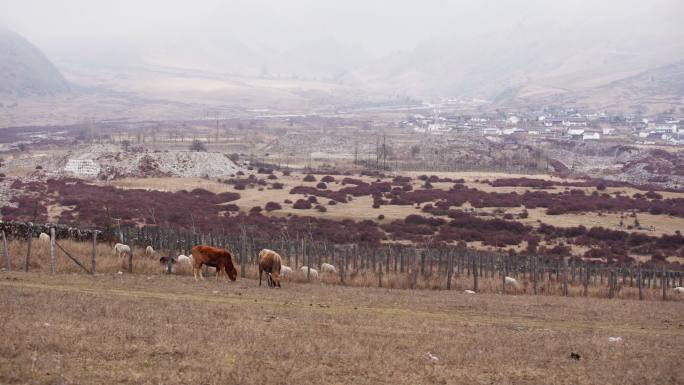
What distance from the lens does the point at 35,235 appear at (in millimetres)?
36281

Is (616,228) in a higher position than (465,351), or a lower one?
lower

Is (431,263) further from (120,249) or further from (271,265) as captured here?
(120,249)

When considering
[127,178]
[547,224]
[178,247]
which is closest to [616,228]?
[547,224]

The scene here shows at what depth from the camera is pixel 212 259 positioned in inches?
1115

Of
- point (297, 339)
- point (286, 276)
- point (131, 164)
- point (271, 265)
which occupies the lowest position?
point (131, 164)

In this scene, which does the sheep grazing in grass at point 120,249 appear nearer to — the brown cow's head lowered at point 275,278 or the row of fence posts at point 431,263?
the row of fence posts at point 431,263

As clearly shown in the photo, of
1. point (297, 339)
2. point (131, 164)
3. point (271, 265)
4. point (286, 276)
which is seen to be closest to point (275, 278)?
point (271, 265)

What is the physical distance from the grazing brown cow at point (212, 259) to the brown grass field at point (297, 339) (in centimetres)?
274

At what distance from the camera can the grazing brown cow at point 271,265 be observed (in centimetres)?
2756

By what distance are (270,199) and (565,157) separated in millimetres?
94137

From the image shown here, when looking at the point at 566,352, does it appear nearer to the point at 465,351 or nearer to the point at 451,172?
the point at 465,351

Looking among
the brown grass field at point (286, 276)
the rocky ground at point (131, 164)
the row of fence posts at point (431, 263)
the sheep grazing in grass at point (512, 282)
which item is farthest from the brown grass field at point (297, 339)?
the rocky ground at point (131, 164)

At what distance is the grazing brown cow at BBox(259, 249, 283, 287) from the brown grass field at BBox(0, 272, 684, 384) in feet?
7.51

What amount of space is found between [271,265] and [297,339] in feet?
40.1
